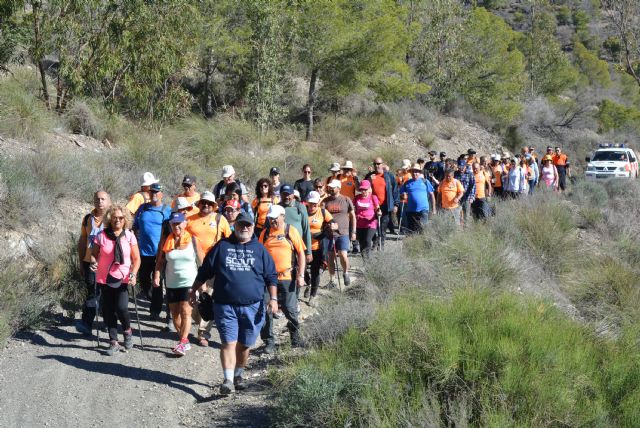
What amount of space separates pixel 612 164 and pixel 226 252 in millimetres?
22401

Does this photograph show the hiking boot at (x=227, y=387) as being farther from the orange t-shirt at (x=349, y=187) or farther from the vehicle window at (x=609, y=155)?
the vehicle window at (x=609, y=155)

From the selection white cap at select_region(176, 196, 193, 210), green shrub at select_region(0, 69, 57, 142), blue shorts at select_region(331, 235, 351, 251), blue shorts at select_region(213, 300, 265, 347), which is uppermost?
green shrub at select_region(0, 69, 57, 142)

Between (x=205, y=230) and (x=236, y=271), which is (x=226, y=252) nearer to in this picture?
(x=236, y=271)

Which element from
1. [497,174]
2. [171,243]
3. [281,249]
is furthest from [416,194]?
[171,243]

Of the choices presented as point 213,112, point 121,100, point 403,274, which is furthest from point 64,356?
point 213,112

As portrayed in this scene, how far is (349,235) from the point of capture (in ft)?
37.1

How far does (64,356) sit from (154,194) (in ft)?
7.43

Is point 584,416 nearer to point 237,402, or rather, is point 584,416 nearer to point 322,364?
point 322,364

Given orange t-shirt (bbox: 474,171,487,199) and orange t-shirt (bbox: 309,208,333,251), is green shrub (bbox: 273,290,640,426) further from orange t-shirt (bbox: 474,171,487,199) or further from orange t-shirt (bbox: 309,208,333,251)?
orange t-shirt (bbox: 474,171,487,199)

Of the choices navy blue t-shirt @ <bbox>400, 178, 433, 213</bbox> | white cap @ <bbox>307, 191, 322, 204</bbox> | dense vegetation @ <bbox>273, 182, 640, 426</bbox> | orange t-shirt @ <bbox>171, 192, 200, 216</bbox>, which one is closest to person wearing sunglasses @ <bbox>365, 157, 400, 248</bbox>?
navy blue t-shirt @ <bbox>400, 178, 433, 213</bbox>

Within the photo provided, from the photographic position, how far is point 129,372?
7.74 m

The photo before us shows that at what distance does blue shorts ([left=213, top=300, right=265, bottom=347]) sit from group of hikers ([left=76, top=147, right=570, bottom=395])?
0.01 m

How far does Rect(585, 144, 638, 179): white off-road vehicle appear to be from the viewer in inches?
1017

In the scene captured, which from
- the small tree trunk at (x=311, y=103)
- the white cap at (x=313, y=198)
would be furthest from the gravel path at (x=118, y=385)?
the small tree trunk at (x=311, y=103)
